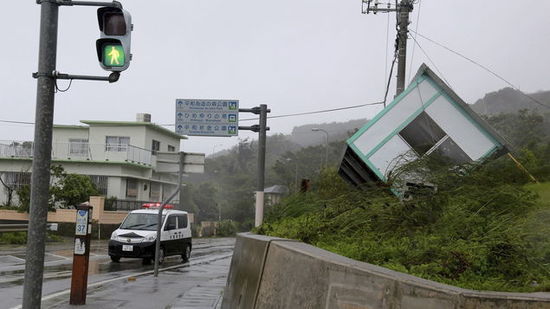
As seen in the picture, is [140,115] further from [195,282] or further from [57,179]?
[195,282]

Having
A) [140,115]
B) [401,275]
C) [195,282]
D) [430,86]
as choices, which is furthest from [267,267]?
[140,115]

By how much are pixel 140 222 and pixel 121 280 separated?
6.02 m

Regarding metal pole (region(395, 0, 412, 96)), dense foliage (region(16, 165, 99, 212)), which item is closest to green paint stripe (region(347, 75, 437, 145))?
metal pole (region(395, 0, 412, 96))

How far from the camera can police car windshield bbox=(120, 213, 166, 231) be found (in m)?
19.6

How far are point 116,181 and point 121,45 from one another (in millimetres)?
36100

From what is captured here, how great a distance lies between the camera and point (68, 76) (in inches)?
269

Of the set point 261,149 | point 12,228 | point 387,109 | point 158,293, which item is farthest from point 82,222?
point 12,228

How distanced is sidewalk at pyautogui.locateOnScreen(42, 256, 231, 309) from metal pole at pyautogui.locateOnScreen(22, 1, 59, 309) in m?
3.53

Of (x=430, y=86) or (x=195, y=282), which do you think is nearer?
(x=430, y=86)

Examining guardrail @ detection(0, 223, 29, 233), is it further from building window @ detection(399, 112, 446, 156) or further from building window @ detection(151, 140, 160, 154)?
building window @ detection(399, 112, 446, 156)

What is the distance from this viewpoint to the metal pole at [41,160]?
6.48 metres

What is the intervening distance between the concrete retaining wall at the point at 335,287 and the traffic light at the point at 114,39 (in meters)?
2.61

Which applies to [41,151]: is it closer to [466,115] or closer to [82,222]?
[82,222]

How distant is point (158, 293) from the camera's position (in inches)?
465
